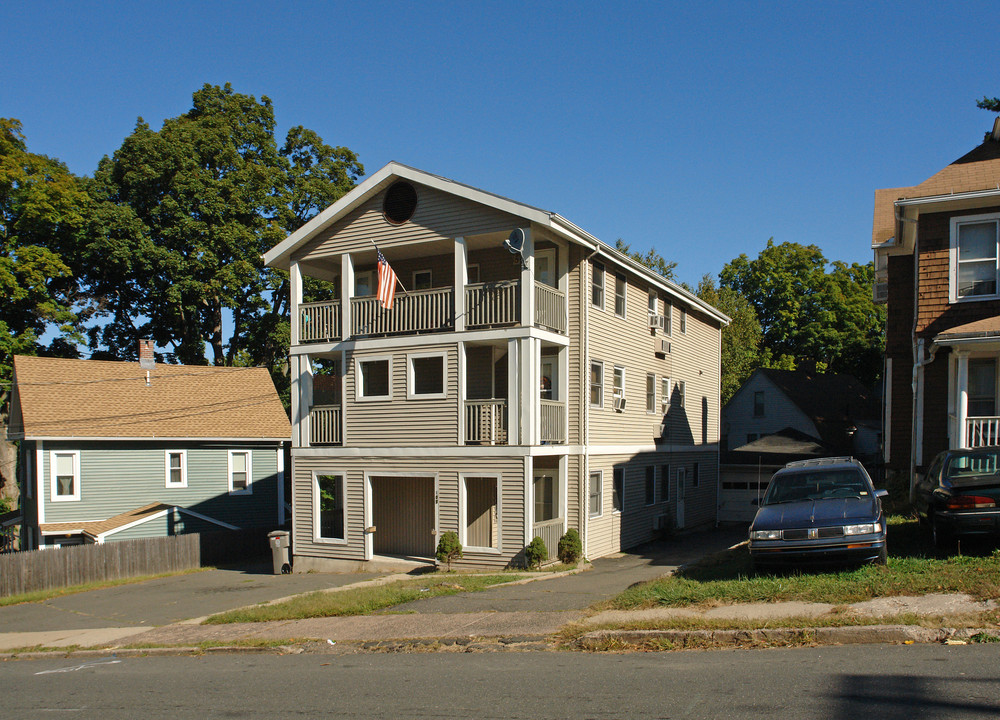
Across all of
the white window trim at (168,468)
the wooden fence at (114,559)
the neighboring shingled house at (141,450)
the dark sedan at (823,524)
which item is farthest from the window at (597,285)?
the white window trim at (168,468)

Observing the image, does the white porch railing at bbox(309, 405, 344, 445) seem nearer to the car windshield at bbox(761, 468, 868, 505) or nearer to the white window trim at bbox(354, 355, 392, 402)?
the white window trim at bbox(354, 355, 392, 402)

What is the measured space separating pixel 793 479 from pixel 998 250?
8.34m

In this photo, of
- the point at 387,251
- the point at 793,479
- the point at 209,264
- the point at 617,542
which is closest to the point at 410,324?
the point at 387,251

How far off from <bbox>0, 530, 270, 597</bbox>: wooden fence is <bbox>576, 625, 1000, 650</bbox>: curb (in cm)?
1923

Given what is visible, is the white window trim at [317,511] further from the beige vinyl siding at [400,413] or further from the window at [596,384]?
the window at [596,384]

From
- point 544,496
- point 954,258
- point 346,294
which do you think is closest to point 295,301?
point 346,294

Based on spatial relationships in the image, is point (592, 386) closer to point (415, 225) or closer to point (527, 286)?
point (527, 286)

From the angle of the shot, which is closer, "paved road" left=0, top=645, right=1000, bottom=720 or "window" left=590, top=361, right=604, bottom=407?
"paved road" left=0, top=645, right=1000, bottom=720

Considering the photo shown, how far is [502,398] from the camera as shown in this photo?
69.4ft

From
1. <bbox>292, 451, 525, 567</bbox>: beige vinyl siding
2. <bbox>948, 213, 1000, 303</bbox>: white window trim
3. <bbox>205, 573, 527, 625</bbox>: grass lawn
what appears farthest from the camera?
Answer: <bbox>292, 451, 525, 567</bbox>: beige vinyl siding

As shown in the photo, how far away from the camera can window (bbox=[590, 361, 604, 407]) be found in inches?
861

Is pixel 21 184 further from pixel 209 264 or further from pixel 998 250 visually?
pixel 998 250

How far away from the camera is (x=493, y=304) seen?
20.1 metres

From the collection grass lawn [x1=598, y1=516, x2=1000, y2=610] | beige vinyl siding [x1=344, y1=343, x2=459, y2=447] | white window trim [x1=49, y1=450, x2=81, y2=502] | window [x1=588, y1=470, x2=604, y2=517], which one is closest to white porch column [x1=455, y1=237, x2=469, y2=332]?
beige vinyl siding [x1=344, y1=343, x2=459, y2=447]
